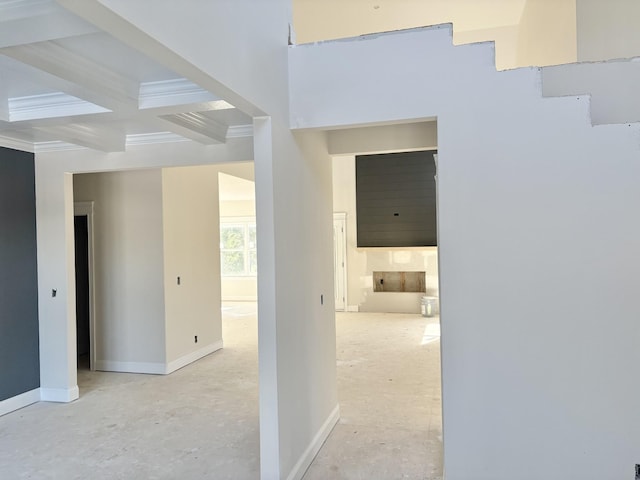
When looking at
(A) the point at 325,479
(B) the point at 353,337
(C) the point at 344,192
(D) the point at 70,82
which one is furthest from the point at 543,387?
(C) the point at 344,192

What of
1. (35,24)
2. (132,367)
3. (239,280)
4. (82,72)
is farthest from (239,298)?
(35,24)

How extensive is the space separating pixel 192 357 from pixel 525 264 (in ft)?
14.6

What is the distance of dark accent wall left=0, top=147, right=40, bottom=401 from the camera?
4.16 meters

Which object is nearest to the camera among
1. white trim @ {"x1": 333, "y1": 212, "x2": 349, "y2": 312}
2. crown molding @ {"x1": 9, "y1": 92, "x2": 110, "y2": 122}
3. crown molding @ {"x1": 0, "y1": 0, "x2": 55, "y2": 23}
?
crown molding @ {"x1": 0, "y1": 0, "x2": 55, "y2": 23}

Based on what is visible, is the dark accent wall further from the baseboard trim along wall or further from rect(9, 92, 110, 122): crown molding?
the baseboard trim along wall

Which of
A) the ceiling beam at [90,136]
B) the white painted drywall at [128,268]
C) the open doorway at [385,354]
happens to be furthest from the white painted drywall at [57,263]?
the open doorway at [385,354]

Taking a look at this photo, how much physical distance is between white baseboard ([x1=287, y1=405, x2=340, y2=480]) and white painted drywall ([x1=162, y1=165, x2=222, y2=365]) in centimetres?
245

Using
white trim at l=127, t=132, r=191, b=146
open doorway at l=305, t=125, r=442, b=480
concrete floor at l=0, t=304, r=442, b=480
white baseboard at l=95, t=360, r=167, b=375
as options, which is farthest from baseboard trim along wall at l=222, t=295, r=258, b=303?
white trim at l=127, t=132, r=191, b=146

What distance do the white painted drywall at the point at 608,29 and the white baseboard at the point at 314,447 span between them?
3363mm

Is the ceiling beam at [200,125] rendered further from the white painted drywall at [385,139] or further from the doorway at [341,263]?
the doorway at [341,263]

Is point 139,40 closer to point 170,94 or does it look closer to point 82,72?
point 82,72

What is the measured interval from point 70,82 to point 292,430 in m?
2.36

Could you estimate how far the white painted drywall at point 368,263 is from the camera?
362 inches

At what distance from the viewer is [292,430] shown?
2844 millimetres
